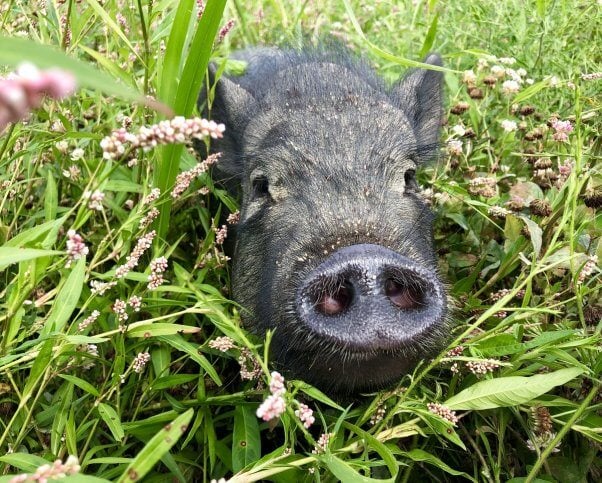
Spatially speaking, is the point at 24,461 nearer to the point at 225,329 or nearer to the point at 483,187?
the point at 225,329

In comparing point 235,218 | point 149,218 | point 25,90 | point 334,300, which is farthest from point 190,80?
point 25,90

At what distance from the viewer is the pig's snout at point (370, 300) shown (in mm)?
2275

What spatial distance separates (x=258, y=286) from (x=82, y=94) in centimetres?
152

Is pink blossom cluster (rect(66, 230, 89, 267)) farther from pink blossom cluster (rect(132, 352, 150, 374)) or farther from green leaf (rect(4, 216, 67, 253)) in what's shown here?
pink blossom cluster (rect(132, 352, 150, 374))

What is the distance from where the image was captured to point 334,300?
2.41 meters

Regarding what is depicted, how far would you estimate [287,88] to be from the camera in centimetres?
355

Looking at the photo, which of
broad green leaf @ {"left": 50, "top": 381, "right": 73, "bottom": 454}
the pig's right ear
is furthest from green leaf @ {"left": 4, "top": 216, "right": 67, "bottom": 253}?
the pig's right ear

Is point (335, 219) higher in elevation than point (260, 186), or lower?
higher

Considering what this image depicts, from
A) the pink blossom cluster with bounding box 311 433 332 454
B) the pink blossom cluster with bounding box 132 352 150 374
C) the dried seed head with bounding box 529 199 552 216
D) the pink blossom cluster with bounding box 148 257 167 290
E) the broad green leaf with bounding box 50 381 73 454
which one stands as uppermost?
the pink blossom cluster with bounding box 148 257 167 290

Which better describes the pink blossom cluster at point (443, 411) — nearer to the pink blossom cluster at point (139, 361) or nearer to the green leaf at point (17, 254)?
the pink blossom cluster at point (139, 361)

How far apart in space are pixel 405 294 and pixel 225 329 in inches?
25.5

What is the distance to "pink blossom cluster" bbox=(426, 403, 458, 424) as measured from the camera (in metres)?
2.22

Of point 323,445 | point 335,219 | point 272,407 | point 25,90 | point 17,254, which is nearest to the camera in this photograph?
point 25,90

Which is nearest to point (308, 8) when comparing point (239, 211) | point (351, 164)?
point (239, 211)
